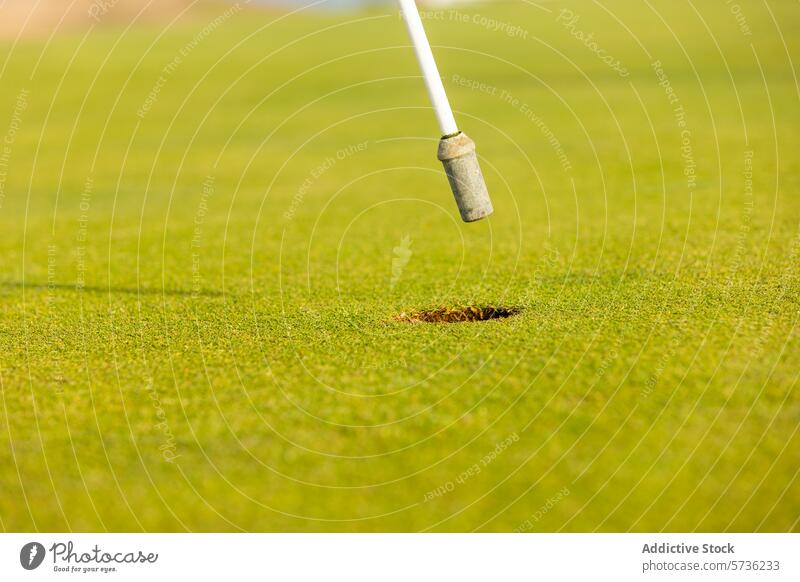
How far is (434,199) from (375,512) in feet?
30.8

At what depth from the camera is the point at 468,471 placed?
4.52 metres

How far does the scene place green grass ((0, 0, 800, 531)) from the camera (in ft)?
14.4

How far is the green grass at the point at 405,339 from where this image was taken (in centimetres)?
439

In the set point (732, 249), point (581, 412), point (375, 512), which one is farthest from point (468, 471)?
point (732, 249)

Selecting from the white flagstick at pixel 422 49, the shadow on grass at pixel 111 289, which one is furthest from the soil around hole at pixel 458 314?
the shadow on grass at pixel 111 289

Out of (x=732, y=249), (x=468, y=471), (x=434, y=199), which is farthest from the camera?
(x=434, y=199)

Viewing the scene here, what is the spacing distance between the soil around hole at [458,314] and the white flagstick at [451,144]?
1.01 m

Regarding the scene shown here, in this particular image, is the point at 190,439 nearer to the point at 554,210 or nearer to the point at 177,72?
the point at 554,210

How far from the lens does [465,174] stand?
6406mm

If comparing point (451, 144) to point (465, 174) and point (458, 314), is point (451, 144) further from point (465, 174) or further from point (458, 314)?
point (458, 314)
